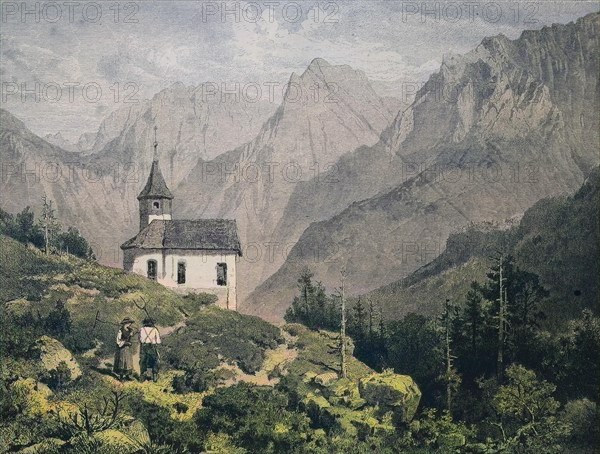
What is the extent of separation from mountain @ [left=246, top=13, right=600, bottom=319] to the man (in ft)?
6.93

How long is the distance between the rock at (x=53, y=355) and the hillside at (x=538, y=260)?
6.35 meters

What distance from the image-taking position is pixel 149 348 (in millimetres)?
18156

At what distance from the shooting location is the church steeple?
19.4 meters

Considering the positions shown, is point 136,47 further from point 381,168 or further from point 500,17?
point 500,17

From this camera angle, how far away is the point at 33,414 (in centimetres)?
1684

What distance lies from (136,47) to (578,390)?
1185 cm

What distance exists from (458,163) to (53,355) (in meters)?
9.67

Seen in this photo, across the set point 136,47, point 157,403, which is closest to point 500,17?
point 136,47

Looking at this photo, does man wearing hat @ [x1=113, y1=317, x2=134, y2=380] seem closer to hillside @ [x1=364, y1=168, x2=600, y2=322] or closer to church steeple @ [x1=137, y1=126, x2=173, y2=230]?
church steeple @ [x1=137, y1=126, x2=173, y2=230]

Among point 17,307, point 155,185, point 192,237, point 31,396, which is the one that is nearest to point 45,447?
point 31,396

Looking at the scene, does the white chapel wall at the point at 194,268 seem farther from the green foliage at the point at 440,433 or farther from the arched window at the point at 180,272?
the green foliage at the point at 440,433

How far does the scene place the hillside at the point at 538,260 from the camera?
59.6ft

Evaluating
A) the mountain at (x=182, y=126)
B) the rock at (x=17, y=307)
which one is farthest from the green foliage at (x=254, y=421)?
the mountain at (x=182, y=126)

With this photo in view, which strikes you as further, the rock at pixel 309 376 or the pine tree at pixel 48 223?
the pine tree at pixel 48 223
